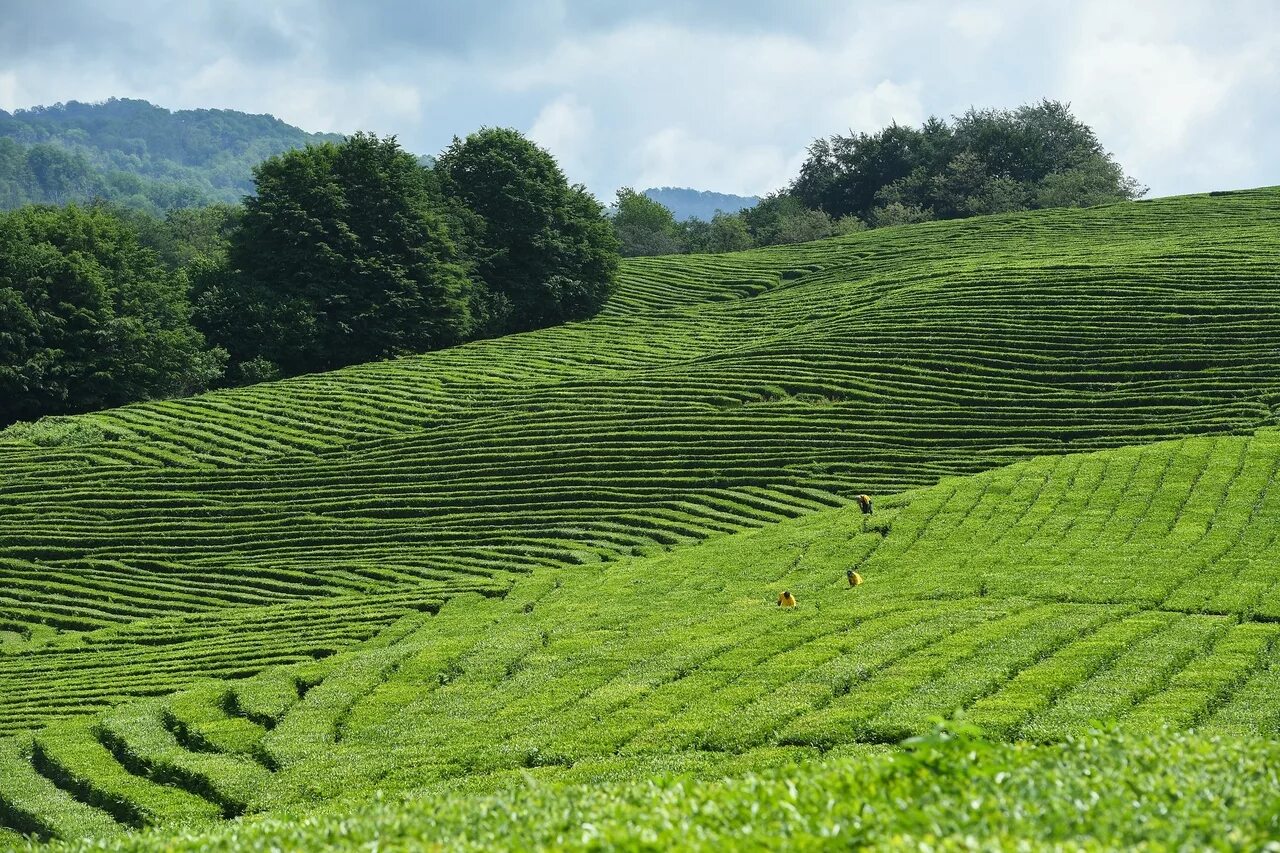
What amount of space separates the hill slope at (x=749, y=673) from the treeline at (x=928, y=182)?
259 ft

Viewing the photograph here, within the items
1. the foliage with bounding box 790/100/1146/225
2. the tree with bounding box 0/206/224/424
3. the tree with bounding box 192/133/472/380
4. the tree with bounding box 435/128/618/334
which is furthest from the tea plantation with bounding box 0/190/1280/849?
the foliage with bounding box 790/100/1146/225

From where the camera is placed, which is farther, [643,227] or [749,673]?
[643,227]

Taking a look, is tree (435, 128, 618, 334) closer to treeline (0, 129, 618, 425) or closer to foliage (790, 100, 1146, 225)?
treeline (0, 129, 618, 425)

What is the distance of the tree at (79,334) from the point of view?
57188 millimetres

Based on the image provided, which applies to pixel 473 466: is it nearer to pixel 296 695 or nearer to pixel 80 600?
pixel 80 600

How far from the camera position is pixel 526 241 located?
3034 inches

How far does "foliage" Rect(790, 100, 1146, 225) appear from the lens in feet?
350

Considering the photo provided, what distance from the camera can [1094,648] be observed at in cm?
1997

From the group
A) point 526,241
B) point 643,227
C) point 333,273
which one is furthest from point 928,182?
point 333,273

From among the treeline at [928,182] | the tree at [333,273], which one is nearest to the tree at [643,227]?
the treeline at [928,182]

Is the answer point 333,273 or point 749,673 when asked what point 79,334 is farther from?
point 749,673

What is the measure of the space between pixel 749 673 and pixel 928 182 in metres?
98.9

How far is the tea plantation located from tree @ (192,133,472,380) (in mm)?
4860

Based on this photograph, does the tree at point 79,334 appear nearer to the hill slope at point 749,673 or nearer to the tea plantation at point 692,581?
the tea plantation at point 692,581
